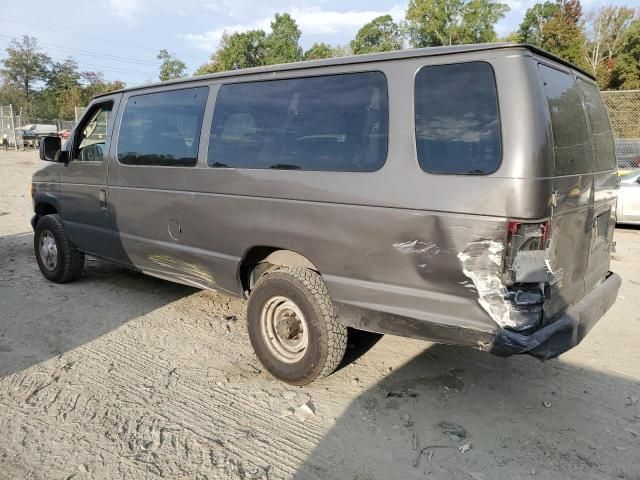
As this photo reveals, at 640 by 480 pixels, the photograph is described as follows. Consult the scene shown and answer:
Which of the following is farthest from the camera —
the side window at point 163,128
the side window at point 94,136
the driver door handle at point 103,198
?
the side window at point 94,136

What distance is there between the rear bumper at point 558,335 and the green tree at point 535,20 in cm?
5338

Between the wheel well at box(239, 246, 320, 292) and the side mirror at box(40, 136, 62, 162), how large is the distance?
9.55 feet

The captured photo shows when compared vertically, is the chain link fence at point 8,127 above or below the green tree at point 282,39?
below

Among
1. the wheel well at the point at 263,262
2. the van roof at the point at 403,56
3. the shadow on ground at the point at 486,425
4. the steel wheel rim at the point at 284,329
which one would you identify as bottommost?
the shadow on ground at the point at 486,425

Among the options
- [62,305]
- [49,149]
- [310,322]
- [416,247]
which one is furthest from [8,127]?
[416,247]

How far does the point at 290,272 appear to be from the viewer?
3357mm

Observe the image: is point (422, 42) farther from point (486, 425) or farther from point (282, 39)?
point (486, 425)

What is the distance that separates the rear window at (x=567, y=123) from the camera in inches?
106

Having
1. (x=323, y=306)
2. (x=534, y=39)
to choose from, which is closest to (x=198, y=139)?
(x=323, y=306)

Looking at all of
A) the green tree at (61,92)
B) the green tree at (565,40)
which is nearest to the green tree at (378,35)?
the green tree at (565,40)

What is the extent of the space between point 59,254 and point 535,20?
2240 inches

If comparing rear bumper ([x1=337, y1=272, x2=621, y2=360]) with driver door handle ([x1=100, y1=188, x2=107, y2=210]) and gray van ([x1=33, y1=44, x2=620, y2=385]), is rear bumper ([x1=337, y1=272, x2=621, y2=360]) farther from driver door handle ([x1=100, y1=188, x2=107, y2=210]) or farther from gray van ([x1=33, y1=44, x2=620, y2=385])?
driver door handle ([x1=100, y1=188, x2=107, y2=210])

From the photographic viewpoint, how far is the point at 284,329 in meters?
3.48

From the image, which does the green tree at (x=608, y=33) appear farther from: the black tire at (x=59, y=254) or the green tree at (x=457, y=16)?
the black tire at (x=59, y=254)
